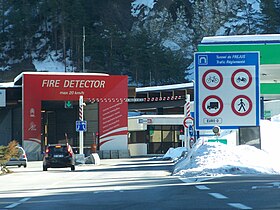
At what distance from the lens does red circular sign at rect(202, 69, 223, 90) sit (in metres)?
30.2

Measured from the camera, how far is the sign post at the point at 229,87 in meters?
30.1

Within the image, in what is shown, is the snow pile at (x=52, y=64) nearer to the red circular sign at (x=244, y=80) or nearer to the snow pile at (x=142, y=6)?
the snow pile at (x=142, y=6)

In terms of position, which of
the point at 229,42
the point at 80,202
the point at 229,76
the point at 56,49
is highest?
the point at 56,49

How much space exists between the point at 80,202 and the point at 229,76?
608 inches

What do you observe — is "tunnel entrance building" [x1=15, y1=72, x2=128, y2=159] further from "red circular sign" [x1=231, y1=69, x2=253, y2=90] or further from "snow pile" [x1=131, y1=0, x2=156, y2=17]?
"snow pile" [x1=131, y1=0, x2=156, y2=17]

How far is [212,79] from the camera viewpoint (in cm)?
3022

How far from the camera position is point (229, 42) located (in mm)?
39000

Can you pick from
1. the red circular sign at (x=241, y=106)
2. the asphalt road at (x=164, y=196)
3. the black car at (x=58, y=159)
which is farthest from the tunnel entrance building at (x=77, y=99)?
the asphalt road at (x=164, y=196)

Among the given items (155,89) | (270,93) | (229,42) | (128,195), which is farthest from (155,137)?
(128,195)

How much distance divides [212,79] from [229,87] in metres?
0.79

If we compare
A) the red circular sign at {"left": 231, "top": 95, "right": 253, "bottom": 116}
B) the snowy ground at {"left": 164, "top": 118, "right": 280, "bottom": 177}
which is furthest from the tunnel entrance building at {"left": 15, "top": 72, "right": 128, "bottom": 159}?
the snowy ground at {"left": 164, "top": 118, "right": 280, "bottom": 177}

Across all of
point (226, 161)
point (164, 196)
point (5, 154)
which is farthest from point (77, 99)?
point (164, 196)

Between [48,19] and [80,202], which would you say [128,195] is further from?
[48,19]

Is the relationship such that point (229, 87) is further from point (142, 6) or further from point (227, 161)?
point (142, 6)
